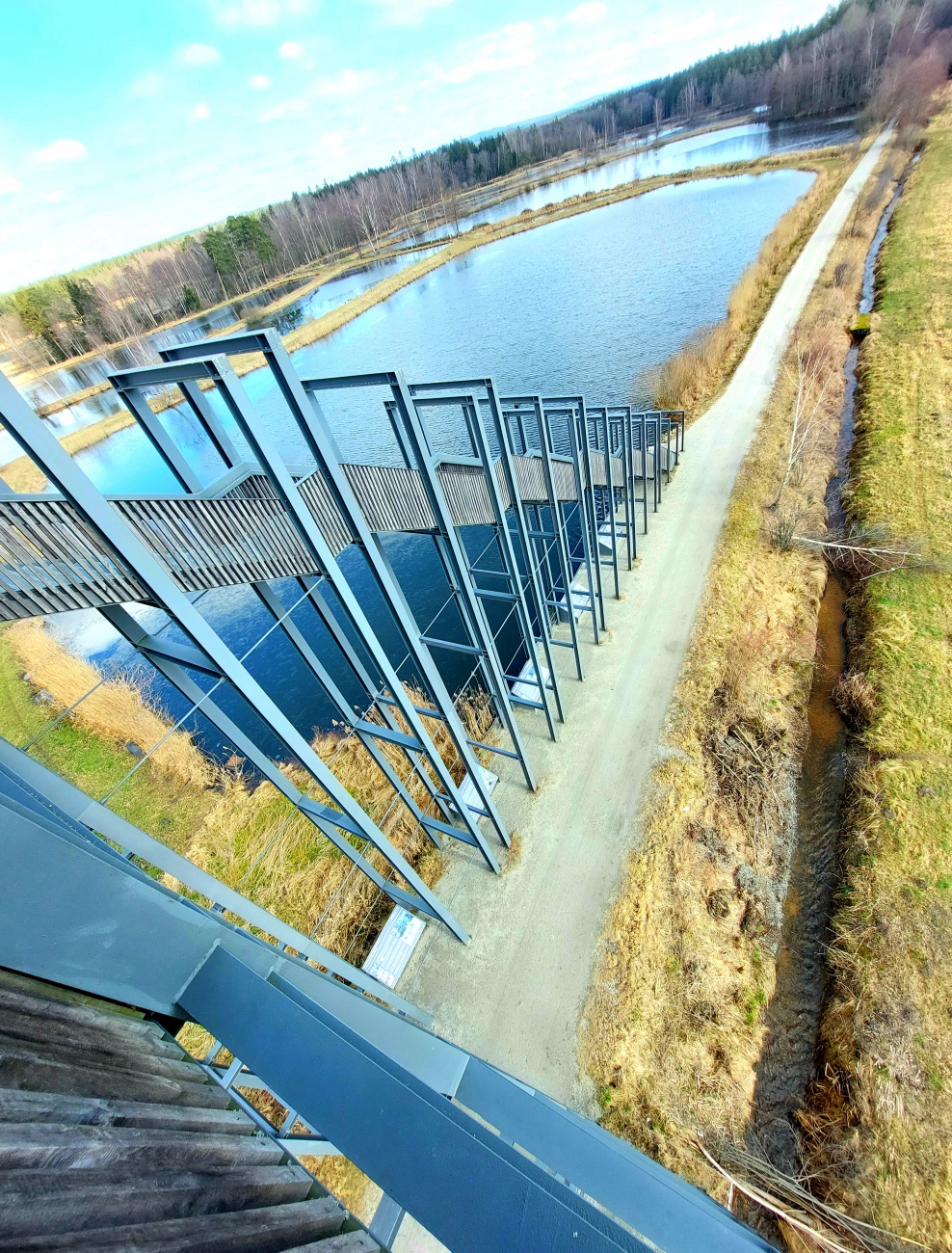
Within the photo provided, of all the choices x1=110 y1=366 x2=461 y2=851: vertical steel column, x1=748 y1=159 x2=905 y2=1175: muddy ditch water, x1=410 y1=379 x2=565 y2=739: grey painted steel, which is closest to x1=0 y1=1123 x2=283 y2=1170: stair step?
x1=110 y1=366 x2=461 y2=851: vertical steel column

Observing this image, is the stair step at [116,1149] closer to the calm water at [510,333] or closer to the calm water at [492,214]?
the calm water at [510,333]

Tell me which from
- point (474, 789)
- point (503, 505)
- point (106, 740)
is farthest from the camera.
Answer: point (106, 740)

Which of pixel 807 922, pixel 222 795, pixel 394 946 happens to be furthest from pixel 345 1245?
pixel 222 795

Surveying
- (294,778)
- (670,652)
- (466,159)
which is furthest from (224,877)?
(466,159)

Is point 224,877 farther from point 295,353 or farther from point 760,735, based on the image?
point 295,353

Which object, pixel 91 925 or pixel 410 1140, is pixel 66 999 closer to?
pixel 91 925

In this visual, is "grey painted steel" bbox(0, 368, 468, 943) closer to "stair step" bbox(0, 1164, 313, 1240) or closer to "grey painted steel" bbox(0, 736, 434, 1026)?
"grey painted steel" bbox(0, 736, 434, 1026)
